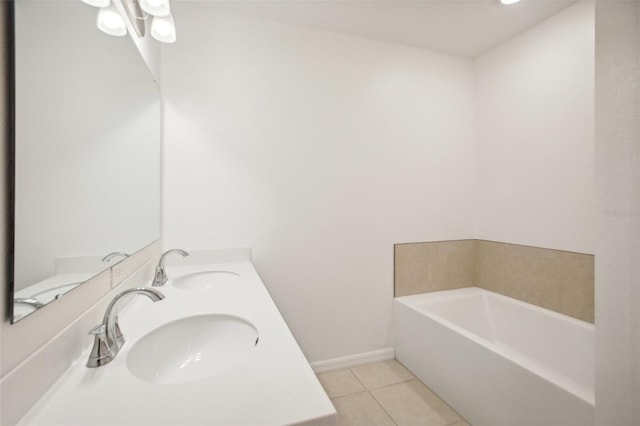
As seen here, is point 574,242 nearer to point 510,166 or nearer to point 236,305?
point 510,166

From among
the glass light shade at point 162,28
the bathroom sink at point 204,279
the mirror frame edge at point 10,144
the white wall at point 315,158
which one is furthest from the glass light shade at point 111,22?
the bathroom sink at point 204,279

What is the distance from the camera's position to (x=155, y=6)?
4.04 feet

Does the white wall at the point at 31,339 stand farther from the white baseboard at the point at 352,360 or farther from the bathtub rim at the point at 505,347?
the bathtub rim at the point at 505,347

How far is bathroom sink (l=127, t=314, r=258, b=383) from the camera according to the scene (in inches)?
33.9

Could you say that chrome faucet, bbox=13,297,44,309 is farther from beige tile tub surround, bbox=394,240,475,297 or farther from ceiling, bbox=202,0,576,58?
beige tile tub surround, bbox=394,240,475,297

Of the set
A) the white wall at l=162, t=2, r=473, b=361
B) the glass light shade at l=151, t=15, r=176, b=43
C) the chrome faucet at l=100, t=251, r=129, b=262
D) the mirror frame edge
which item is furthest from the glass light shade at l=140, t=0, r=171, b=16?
the chrome faucet at l=100, t=251, r=129, b=262

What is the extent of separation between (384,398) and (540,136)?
7.31ft

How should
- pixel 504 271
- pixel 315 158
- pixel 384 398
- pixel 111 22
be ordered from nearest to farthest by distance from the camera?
pixel 111 22 → pixel 384 398 → pixel 315 158 → pixel 504 271

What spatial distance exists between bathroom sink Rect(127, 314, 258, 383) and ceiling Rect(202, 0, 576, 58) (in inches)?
78.7

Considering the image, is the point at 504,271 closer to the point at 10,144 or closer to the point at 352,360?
the point at 352,360

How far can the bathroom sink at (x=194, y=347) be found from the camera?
2.83ft

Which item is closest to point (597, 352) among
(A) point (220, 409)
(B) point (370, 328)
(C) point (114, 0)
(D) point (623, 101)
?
(D) point (623, 101)

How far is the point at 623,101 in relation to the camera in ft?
2.87

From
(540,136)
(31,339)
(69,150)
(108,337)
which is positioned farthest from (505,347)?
(69,150)
